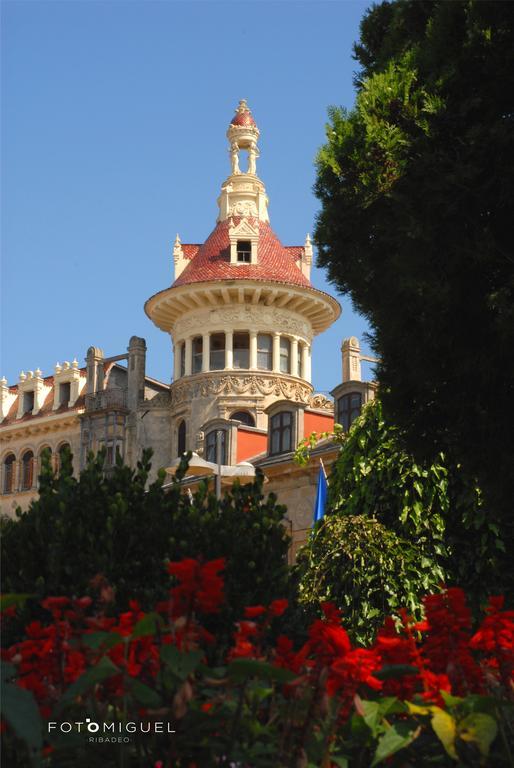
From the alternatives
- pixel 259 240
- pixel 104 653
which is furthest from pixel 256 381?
pixel 104 653

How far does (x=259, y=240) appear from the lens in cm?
5516

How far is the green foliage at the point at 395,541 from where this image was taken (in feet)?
61.3

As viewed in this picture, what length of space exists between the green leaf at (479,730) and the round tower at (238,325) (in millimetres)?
45219

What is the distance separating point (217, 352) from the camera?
176 feet

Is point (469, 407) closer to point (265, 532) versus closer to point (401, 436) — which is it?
point (401, 436)

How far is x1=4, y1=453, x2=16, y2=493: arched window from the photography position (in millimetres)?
59497

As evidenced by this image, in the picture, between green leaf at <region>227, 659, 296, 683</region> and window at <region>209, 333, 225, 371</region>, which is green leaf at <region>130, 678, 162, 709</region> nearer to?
green leaf at <region>227, 659, 296, 683</region>

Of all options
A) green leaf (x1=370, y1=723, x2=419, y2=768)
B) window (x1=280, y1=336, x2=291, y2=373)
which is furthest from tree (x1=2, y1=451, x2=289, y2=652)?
window (x1=280, y1=336, x2=291, y2=373)

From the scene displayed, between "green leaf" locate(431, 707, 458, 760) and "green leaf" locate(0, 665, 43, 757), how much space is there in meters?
1.73

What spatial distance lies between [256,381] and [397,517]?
32.6 metres

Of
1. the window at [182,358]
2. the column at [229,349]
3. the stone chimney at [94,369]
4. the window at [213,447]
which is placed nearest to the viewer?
the window at [213,447]

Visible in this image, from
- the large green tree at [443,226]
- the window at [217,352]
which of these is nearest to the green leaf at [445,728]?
the large green tree at [443,226]

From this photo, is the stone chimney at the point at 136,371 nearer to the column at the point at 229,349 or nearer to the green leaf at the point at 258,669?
the column at the point at 229,349

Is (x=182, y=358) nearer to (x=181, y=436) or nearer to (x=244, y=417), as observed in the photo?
(x=181, y=436)
